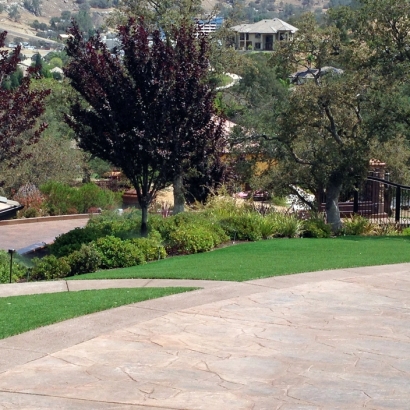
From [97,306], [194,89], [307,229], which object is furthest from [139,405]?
[307,229]

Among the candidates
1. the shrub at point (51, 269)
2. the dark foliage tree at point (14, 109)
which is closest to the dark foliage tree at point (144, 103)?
the dark foliage tree at point (14, 109)

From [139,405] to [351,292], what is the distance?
5012mm

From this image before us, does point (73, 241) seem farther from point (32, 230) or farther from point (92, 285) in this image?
point (32, 230)

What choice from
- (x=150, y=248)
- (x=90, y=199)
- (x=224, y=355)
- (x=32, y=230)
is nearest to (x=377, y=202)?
(x=90, y=199)

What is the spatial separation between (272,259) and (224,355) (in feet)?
19.4

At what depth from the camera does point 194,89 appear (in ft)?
50.5

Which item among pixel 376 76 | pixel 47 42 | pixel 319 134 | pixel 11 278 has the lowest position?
pixel 11 278

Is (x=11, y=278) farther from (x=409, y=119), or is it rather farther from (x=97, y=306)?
(x=409, y=119)

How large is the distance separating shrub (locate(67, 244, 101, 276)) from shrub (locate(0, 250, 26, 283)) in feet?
2.70

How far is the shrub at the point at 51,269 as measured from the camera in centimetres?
1342

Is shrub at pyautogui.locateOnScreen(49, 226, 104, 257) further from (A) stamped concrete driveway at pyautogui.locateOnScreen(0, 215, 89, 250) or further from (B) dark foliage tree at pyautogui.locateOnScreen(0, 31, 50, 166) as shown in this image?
(A) stamped concrete driveway at pyautogui.locateOnScreen(0, 215, 89, 250)

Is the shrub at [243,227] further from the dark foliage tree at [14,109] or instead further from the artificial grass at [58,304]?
the artificial grass at [58,304]

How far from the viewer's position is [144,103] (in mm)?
15383

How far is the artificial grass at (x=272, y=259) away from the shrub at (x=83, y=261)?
0.43 meters
